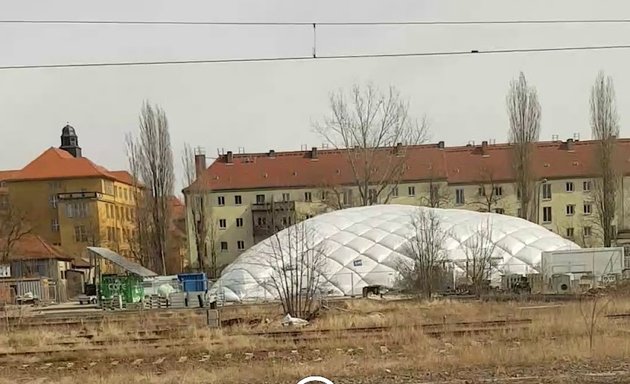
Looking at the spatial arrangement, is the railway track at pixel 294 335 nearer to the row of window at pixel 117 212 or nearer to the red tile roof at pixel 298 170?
the red tile roof at pixel 298 170

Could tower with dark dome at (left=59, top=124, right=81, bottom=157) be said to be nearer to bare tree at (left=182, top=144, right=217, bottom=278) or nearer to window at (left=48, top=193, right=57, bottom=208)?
window at (left=48, top=193, right=57, bottom=208)

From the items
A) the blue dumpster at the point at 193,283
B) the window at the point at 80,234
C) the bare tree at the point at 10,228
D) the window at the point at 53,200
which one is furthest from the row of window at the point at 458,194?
the blue dumpster at the point at 193,283

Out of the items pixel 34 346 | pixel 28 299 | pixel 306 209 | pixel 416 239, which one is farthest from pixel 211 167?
pixel 34 346

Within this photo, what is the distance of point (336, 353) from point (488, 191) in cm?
7143

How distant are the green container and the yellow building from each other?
1804 inches

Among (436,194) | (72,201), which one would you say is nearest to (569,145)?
(436,194)

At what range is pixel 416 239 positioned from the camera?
41.2 metres

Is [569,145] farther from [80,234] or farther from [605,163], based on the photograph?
[80,234]

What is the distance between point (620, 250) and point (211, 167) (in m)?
57.8

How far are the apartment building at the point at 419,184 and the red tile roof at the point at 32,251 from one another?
15.9 m

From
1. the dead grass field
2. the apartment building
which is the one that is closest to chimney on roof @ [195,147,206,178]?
the apartment building

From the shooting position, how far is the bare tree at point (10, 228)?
236 ft

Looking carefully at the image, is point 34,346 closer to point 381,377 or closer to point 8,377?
point 8,377

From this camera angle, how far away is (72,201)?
9419cm
